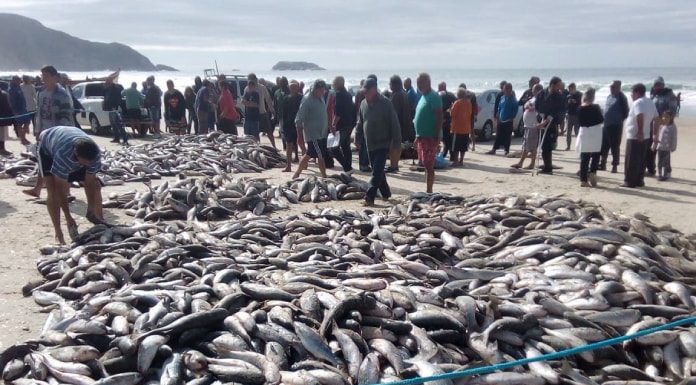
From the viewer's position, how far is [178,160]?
15.7 m

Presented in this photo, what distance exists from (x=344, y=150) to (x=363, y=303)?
30.8ft

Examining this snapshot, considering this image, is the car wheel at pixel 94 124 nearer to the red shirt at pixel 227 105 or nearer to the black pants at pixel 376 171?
the red shirt at pixel 227 105

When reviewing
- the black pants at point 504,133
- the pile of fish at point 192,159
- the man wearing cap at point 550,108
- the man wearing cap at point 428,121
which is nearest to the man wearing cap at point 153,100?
the pile of fish at point 192,159

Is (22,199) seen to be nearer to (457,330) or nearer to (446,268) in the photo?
(446,268)

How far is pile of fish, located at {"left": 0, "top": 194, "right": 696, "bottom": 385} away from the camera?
5.06m

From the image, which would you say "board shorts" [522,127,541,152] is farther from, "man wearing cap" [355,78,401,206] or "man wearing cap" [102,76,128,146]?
"man wearing cap" [102,76,128,146]

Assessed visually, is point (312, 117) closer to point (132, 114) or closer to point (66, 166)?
point (66, 166)

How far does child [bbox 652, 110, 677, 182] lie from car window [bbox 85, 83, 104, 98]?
69.9 ft

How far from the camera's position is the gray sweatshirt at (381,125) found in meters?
10.9

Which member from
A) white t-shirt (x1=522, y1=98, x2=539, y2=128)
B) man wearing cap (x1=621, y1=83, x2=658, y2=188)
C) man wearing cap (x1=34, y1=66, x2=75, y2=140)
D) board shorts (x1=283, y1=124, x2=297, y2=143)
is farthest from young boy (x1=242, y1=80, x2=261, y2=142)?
man wearing cap (x1=621, y1=83, x2=658, y2=188)

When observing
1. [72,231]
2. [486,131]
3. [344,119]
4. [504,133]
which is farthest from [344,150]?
[486,131]

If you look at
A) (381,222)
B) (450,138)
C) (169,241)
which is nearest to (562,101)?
(450,138)

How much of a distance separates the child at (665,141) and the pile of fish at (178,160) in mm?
9106

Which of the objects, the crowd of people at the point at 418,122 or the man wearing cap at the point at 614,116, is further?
the man wearing cap at the point at 614,116
